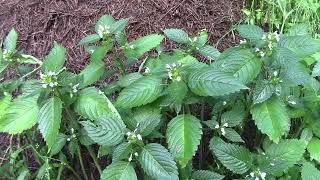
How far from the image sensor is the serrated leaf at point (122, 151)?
6.12 feet

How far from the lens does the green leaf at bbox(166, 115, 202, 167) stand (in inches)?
73.8

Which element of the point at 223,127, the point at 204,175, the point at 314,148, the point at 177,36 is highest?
the point at 177,36

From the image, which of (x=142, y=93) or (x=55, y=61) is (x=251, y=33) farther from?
(x=55, y=61)

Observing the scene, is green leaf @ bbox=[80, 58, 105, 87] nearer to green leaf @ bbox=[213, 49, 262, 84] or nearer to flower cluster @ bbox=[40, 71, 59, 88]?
flower cluster @ bbox=[40, 71, 59, 88]

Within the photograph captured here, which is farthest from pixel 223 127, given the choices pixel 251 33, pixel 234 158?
pixel 251 33

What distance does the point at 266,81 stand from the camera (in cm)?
199

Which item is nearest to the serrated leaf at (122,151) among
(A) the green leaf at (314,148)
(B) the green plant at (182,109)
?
(B) the green plant at (182,109)

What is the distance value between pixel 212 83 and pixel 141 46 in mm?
625

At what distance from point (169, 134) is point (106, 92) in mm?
539

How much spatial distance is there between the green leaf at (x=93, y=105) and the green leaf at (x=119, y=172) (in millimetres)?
229

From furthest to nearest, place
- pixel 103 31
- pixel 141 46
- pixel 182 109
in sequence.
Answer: pixel 141 46
pixel 103 31
pixel 182 109

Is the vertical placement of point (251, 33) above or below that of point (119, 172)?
above

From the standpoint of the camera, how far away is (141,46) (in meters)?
2.37

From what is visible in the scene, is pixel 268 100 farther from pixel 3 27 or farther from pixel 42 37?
pixel 3 27
